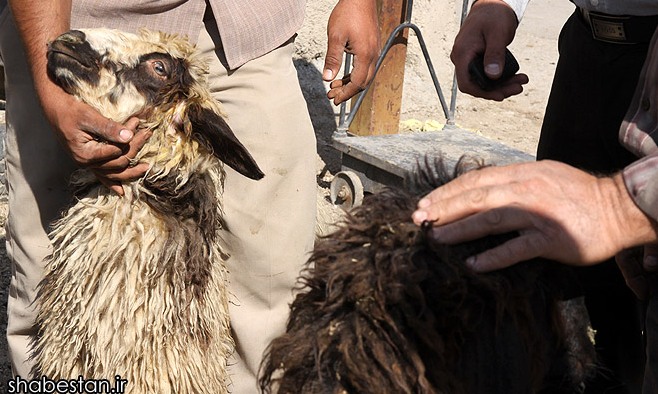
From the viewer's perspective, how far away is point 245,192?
310 cm

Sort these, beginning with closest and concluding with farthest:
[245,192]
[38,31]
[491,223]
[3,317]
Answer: [491,223], [38,31], [245,192], [3,317]

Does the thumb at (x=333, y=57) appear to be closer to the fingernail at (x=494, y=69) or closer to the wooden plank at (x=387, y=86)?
the fingernail at (x=494, y=69)

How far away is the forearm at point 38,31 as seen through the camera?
8.48ft

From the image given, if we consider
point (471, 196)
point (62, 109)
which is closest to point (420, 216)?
point (471, 196)

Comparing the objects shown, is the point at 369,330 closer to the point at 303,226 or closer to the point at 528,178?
the point at 528,178

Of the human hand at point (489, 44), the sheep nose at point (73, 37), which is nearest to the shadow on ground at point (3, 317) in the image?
the sheep nose at point (73, 37)

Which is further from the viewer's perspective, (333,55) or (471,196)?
(333,55)

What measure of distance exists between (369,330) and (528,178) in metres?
0.41

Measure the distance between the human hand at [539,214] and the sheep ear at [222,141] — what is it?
1279 millimetres

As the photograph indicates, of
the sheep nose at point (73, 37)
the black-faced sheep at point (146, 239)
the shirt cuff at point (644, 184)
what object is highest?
the shirt cuff at point (644, 184)

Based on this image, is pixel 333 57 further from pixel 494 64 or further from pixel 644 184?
pixel 644 184

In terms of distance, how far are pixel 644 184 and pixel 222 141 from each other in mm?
1613

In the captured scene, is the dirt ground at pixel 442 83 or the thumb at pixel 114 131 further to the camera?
the dirt ground at pixel 442 83

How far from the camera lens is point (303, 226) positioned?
3186mm
